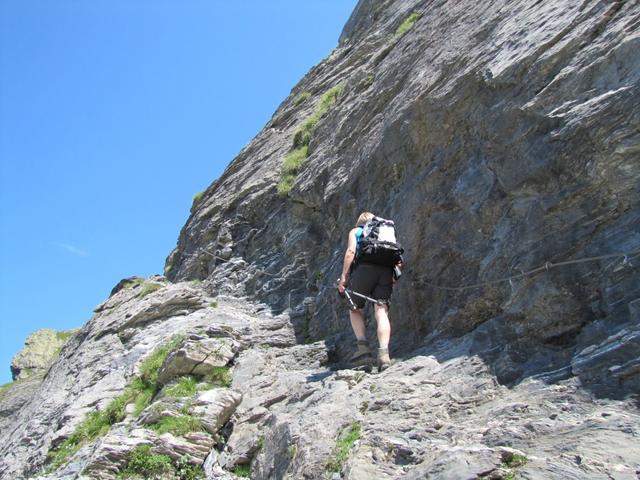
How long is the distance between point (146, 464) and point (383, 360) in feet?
11.7

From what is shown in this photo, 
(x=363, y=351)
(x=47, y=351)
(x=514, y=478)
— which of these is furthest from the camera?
(x=47, y=351)

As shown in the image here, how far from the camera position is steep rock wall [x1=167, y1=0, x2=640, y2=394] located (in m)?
6.93

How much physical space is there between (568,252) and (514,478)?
121 inches

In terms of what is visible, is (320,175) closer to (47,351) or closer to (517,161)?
(517,161)

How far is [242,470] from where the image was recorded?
8.45 meters

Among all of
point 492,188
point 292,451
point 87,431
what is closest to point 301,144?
point 492,188

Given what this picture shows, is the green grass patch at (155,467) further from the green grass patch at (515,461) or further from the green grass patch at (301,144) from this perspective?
the green grass patch at (301,144)

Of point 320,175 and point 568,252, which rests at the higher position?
point 320,175

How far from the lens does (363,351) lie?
30.6ft

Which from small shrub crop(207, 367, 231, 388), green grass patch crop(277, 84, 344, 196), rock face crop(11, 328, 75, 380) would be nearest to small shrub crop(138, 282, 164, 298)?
green grass patch crop(277, 84, 344, 196)

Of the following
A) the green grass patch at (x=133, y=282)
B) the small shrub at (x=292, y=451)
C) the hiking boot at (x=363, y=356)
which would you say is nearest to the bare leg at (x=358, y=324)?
the hiking boot at (x=363, y=356)

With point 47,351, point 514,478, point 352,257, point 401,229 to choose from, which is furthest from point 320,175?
point 47,351

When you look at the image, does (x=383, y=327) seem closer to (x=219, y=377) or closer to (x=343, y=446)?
(x=343, y=446)

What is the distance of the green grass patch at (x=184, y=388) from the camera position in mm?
10156
